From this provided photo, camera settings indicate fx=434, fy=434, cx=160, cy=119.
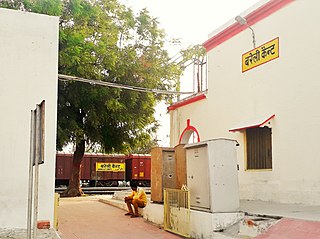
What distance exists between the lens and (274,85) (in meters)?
12.1

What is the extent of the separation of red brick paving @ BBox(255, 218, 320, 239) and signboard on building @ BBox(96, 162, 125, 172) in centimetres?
2442

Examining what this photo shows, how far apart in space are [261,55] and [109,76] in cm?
817

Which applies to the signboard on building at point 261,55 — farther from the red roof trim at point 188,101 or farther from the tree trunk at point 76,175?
the tree trunk at point 76,175

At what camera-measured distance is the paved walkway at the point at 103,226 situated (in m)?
9.70

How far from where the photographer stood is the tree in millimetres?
17172

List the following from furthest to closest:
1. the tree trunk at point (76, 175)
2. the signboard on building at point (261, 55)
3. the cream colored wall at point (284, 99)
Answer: the tree trunk at point (76, 175) → the signboard on building at point (261, 55) → the cream colored wall at point (284, 99)

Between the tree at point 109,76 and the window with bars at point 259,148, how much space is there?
6.83m

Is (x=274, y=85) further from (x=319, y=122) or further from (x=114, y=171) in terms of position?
(x=114, y=171)

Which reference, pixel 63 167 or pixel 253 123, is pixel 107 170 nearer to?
pixel 63 167

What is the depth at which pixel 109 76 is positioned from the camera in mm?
19016

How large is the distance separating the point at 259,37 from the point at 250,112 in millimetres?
2243

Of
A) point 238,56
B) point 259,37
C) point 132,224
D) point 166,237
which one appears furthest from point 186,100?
point 166,237

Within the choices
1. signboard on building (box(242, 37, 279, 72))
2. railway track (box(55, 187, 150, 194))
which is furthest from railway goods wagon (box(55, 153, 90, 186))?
signboard on building (box(242, 37, 279, 72))

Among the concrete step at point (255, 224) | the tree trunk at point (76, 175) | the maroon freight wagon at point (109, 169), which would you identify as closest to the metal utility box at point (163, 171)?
the concrete step at point (255, 224)
